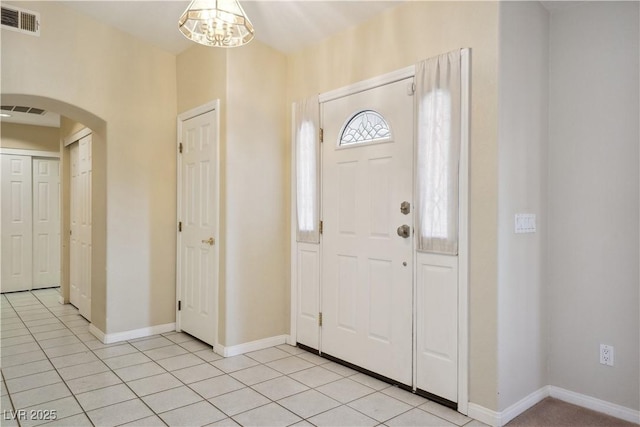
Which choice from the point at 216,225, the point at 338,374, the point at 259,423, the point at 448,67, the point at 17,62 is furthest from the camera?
the point at 216,225

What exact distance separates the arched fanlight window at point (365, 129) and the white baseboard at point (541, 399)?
182cm

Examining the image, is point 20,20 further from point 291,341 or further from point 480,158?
point 480,158

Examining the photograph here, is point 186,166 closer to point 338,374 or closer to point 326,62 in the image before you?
point 326,62

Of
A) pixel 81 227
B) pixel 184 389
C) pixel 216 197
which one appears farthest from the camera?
pixel 81 227

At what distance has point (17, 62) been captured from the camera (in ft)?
11.0

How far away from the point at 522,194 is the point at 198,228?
2.78 meters

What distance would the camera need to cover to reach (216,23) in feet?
7.68

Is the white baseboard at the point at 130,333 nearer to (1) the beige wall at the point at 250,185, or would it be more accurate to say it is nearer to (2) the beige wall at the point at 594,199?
(1) the beige wall at the point at 250,185

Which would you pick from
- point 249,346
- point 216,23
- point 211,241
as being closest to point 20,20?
point 216,23

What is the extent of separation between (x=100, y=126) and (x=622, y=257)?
427 centimetres

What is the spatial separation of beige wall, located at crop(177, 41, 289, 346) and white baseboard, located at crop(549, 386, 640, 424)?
7.26ft

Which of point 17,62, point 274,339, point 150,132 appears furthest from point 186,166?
point 274,339

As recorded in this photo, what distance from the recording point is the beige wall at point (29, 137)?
20.1 ft

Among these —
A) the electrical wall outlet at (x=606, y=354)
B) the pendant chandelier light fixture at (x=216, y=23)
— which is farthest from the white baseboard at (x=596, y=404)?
the pendant chandelier light fixture at (x=216, y=23)
